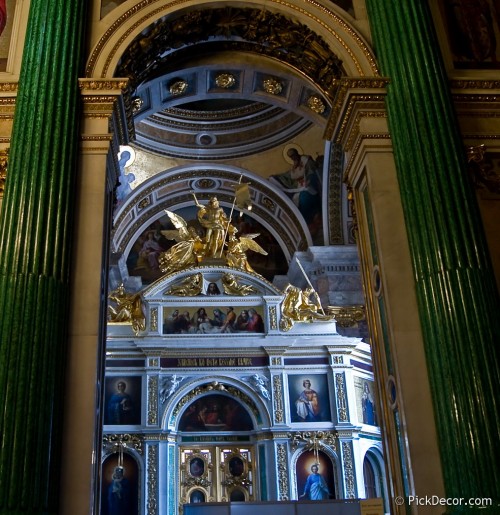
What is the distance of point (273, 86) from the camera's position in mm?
9297

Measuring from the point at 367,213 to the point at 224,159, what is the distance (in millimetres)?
10099

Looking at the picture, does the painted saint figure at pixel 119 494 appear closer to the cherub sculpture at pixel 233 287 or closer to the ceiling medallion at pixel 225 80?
the cherub sculpture at pixel 233 287

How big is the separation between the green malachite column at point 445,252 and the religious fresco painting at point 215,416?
7.98m

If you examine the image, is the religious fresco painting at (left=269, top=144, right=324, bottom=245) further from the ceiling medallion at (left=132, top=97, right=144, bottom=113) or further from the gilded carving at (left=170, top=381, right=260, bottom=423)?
the ceiling medallion at (left=132, top=97, right=144, bottom=113)

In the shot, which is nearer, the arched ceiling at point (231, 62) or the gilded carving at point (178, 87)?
the arched ceiling at point (231, 62)

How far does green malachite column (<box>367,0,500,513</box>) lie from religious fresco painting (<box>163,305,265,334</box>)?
7774 millimetres

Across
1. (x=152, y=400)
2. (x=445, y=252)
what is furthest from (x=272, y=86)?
(x=152, y=400)

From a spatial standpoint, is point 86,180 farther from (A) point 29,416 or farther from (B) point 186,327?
(B) point 186,327

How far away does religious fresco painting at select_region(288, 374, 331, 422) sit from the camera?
13.1 metres

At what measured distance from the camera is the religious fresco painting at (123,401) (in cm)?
1291

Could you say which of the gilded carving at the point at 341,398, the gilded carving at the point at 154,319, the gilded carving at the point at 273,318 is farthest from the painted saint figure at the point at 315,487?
the gilded carving at the point at 154,319

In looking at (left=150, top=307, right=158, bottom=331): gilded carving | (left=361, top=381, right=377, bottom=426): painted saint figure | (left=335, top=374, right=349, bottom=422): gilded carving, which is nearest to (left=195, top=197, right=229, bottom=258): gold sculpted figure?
(left=150, top=307, right=158, bottom=331): gilded carving

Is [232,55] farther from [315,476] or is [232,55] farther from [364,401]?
[315,476]

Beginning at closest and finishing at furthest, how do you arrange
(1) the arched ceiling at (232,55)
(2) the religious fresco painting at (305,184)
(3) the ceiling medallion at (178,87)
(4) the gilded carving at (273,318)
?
(1) the arched ceiling at (232,55) → (3) the ceiling medallion at (178,87) → (4) the gilded carving at (273,318) → (2) the religious fresco painting at (305,184)
